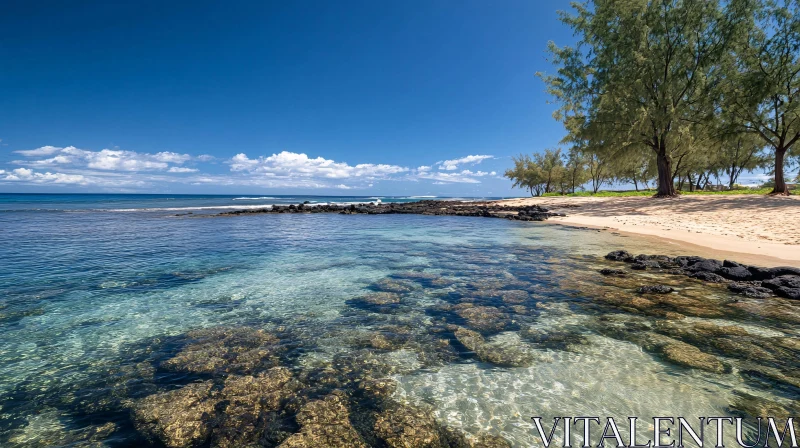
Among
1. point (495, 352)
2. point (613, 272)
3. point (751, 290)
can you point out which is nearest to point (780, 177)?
point (751, 290)

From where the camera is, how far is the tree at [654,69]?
102 ft

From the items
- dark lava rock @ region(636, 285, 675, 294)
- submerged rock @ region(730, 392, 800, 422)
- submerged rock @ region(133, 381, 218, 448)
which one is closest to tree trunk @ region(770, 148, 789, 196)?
dark lava rock @ region(636, 285, 675, 294)

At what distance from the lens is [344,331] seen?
7.06m

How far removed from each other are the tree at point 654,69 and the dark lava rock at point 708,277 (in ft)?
87.6

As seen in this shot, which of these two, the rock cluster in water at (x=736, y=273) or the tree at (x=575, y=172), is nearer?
the rock cluster in water at (x=736, y=273)

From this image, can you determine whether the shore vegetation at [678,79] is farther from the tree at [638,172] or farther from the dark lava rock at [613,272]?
the dark lava rock at [613,272]

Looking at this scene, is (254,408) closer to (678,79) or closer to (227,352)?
(227,352)

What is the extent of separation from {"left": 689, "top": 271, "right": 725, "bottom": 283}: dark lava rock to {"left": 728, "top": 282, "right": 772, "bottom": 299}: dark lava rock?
0.70 m

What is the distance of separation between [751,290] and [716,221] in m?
18.6

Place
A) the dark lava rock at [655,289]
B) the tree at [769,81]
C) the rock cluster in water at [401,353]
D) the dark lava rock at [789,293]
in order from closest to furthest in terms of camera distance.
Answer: the rock cluster in water at [401,353]
the dark lava rock at [789,293]
the dark lava rock at [655,289]
the tree at [769,81]

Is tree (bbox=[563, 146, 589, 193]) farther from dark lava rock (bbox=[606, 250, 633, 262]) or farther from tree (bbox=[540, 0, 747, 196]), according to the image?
dark lava rock (bbox=[606, 250, 633, 262])

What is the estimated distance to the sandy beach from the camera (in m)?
15.5

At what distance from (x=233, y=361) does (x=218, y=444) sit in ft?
6.78

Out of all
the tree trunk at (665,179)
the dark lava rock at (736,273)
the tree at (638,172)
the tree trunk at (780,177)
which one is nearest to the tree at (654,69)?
the tree trunk at (665,179)
